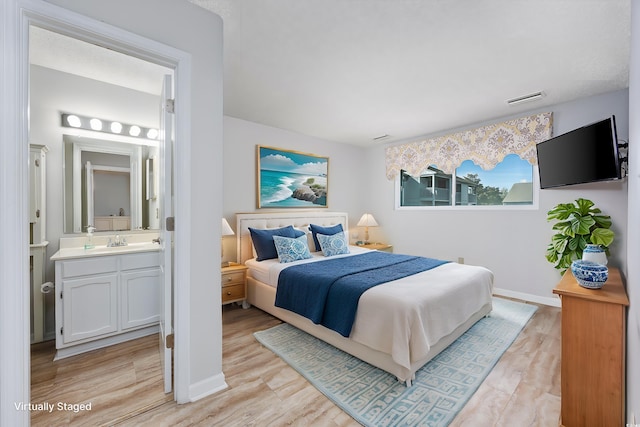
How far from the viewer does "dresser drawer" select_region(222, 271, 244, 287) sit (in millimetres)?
3322

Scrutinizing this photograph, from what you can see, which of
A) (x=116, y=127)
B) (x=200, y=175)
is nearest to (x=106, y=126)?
(x=116, y=127)

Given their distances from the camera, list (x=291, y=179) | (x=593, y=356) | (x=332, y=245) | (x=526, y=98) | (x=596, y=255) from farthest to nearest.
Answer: (x=291, y=179) < (x=332, y=245) < (x=526, y=98) < (x=596, y=255) < (x=593, y=356)

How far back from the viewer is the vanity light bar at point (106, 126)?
8.98 feet

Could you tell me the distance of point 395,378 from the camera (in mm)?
2066

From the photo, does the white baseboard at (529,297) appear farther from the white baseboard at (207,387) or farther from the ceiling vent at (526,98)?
the white baseboard at (207,387)

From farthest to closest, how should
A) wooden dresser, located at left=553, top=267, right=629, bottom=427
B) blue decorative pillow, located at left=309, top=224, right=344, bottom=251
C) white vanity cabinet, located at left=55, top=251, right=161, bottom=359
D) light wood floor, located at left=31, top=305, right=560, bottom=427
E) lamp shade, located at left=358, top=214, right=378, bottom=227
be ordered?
lamp shade, located at left=358, top=214, right=378, bottom=227
blue decorative pillow, located at left=309, top=224, right=344, bottom=251
white vanity cabinet, located at left=55, top=251, right=161, bottom=359
light wood floor, located at left=31, top=305, right=560, bottom=427
wooden dresser, located at left=553, top=267, right=629, bottom=427

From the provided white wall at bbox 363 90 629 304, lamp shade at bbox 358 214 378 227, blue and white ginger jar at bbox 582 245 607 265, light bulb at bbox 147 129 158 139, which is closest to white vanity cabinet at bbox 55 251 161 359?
light bulb at bbox 147 129 158 139

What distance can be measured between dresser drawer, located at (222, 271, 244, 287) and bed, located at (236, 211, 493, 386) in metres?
0.23

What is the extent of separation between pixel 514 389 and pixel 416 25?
264cm

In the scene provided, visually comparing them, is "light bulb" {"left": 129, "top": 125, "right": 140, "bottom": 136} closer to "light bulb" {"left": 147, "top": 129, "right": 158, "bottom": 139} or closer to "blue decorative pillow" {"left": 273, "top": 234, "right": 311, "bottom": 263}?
"light bulb" {"left": 147, "top": 129, "right": 158, "bottom": 139}

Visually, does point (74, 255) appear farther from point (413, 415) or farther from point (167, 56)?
point (413, 415)

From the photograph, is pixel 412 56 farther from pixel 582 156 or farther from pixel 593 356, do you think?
pixel 593 356

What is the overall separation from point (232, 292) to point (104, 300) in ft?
4.21

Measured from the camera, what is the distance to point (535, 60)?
A: 7.73 ft
